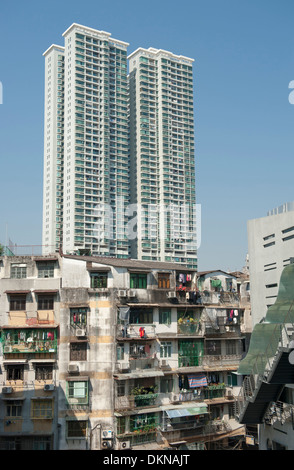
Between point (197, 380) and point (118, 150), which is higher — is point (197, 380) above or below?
below

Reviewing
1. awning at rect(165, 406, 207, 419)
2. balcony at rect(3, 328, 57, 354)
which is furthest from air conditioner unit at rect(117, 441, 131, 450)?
balcony at rect(3, 328, 57, 354)

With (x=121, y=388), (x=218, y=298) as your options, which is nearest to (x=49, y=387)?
(x=121, y=388)

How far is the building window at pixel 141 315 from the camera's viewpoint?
1189 inches

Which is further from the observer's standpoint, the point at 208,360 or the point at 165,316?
the point at 208,360

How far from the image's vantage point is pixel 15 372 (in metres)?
28.7

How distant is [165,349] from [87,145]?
66.5 metres

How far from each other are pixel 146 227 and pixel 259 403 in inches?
2896

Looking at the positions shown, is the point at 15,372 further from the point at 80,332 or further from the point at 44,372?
the point at 80,332

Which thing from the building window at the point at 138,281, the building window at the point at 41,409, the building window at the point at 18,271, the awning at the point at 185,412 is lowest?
the awning at the point at 185,412

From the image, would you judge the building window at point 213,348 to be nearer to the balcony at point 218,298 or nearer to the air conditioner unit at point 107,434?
the balcony at point 218,298

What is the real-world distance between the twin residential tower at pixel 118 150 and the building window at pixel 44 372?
5927 cm

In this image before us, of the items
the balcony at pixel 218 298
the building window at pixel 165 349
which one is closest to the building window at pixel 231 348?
the balcony at pixel 218 298

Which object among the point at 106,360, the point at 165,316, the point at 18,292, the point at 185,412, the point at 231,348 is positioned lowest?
the point at 185,412

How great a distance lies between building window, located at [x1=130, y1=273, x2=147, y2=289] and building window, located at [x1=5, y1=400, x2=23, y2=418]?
9.96m
